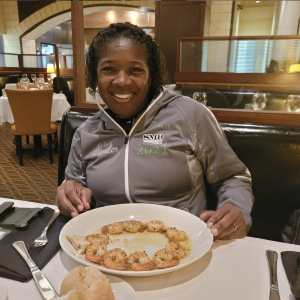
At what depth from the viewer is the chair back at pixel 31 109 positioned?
4160 mm

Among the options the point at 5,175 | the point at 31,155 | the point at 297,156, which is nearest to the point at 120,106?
the point at 297,156

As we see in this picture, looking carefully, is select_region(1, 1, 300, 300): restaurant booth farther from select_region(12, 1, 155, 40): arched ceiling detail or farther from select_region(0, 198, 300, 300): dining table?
select_region(12, 1, 155, 40): arched ceiling detail

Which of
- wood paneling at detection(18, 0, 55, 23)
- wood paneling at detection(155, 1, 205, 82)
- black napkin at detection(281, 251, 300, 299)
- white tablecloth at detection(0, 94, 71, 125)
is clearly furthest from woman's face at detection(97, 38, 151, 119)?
wood paneling at detection(18, 0, 55, 23)

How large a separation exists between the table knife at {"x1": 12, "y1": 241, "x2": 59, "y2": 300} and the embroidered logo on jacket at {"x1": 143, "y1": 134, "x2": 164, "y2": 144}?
0.64 metres

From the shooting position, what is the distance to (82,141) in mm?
1374

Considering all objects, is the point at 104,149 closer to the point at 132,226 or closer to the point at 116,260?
the point at 132,226

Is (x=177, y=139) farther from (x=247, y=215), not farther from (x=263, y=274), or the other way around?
(x=263, y=274)

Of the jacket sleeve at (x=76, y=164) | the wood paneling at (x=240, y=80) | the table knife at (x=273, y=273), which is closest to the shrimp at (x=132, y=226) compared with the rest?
the table knife at (x=273, y=273)

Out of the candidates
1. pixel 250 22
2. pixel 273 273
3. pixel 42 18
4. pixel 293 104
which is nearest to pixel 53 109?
pixel 293 104

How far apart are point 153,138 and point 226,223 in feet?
1.68

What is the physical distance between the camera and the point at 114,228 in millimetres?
903

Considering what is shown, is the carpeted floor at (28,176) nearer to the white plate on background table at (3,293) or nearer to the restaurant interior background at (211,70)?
the restaurant interior background at (211,70)

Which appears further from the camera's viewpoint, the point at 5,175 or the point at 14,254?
the point at 5,175

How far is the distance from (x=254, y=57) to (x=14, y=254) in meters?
4.12
